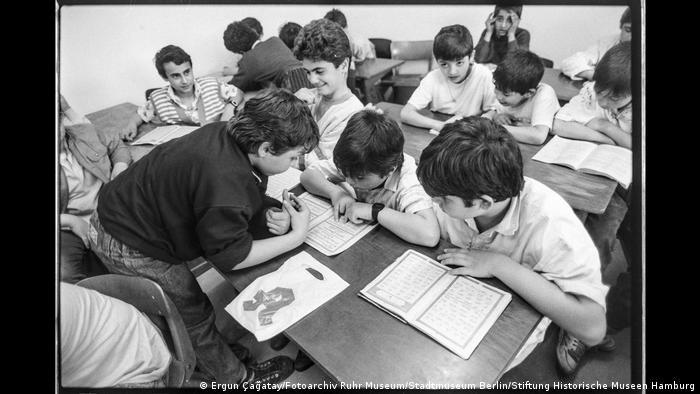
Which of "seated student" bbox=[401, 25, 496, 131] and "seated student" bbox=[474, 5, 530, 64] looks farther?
"seated student" bbox=[401, 25, 496, 131]

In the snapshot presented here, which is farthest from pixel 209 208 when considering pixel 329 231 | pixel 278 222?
pixel 329 231

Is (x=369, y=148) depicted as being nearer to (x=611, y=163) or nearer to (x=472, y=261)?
(x=472, y=261)

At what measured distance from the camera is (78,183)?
1.06 meters

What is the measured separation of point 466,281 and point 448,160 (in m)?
0.31

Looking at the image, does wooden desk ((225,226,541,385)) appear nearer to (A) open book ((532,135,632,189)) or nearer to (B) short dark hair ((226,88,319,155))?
(B) short dark hair ((226,88,319,155))

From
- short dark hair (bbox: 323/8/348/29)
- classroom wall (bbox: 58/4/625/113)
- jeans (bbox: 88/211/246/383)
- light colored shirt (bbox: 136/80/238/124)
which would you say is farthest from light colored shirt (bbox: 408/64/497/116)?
jeans (bbox: 88/211/246/383)

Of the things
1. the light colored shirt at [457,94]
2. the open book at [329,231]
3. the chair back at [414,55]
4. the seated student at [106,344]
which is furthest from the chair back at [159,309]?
the light colored shirt at [457,94]

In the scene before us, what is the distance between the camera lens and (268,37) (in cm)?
113

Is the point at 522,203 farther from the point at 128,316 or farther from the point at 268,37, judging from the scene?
the point at 128,316

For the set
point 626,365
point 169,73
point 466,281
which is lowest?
point 626,365

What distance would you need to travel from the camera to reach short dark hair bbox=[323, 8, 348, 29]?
38.5 inches

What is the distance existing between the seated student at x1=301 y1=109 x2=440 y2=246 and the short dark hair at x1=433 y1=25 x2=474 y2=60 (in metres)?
0.29
